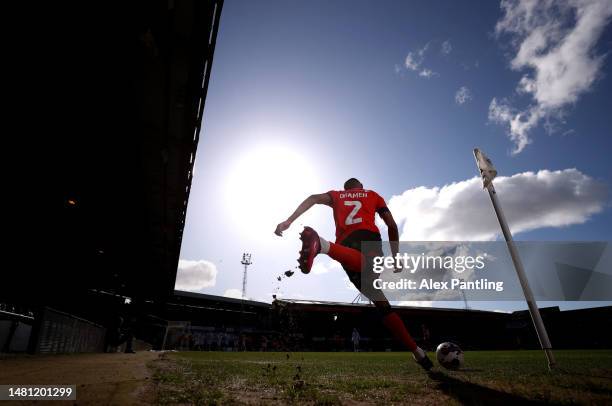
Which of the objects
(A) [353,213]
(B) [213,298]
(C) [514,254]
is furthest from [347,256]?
(B) [213,298]

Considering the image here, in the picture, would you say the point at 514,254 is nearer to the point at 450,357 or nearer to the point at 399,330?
the point at 450,357

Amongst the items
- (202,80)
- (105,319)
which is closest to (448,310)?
(105,319)

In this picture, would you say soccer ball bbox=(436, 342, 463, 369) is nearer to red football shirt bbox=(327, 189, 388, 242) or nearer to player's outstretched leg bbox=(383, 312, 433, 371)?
player's outstretched leg bbox=(383, 312, 433, 371)

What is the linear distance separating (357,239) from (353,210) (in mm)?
399

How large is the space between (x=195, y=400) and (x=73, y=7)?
600 centimetres

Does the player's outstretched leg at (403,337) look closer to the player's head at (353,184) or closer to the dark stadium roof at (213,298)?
the player's head at (353,184)

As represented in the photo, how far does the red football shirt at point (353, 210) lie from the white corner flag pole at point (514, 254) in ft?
7.18

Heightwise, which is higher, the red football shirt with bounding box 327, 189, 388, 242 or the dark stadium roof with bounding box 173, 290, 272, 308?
the dark stadium roof with bounding box 173, 290, 272, 308

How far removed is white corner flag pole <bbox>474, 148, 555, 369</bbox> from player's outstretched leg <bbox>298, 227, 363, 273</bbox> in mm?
2713

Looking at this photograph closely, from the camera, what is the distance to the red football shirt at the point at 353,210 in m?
4.10

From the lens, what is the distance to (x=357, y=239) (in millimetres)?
3988

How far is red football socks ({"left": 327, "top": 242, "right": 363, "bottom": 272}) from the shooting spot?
370 cm

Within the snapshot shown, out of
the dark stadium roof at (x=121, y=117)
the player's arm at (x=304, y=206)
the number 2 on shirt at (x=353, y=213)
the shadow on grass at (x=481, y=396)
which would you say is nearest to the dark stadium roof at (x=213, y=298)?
the dark stadium roof at (x=121, y=117)

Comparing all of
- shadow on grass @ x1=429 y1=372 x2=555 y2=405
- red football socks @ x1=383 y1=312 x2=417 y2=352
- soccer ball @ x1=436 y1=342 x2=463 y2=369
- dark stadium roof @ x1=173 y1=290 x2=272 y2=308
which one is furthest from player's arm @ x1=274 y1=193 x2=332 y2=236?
dark stadium roof @ x1=173 y1=290 x2=272 y2=308
